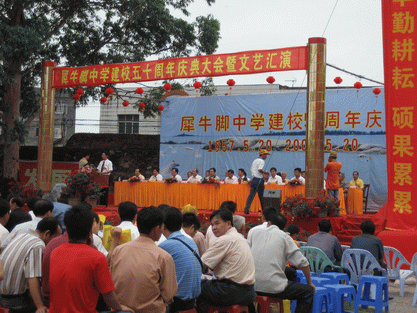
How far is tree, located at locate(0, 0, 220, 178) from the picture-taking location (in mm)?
14750

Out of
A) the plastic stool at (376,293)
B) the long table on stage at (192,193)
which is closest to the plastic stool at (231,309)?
the plastic stool at (376,293)

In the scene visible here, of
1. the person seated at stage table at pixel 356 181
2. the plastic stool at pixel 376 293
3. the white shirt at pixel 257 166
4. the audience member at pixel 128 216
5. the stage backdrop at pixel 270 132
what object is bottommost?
the plastic stool at pixel 376 293

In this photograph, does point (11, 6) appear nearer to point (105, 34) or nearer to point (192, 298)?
point (105, 34)

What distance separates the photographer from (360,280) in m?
5.76

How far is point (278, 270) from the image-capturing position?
4.49m

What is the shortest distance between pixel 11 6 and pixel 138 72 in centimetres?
501

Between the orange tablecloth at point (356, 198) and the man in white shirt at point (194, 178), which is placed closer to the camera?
the orange tablecloth at point (356, 198)

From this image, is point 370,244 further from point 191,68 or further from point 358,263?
point 191,68

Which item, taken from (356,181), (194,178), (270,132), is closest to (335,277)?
(356,181)

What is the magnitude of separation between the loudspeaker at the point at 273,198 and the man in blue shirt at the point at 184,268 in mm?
6997

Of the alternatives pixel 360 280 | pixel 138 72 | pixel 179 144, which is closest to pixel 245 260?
pixel 360 280

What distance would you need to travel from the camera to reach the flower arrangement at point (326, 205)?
9.89 meters

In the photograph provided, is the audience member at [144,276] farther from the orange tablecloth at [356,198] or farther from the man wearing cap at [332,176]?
the orange tablecloth at [356,198]

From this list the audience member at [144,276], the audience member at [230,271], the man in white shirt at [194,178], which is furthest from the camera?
the man in white shirt at [194,178]
